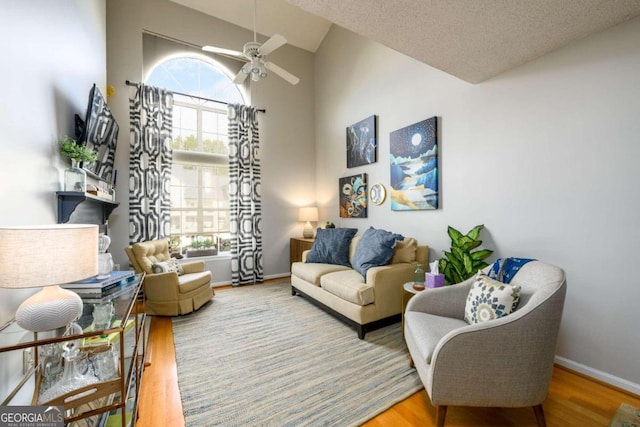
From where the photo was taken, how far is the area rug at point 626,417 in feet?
4.81

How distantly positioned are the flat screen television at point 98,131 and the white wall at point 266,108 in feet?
2.00

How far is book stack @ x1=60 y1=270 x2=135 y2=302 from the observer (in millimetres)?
1547

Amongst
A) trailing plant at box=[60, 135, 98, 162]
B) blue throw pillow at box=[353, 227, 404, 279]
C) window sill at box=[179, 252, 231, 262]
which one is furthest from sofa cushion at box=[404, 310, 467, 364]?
window sill at box=[179, 252, 231, 262]

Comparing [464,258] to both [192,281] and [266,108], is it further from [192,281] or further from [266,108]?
[266,108]

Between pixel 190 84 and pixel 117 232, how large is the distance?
8.30 feet

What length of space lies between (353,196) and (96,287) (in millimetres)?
3325

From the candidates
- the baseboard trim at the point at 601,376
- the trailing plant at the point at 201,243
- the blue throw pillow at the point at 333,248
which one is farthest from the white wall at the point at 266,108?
the baseboard trim at the point at 601,376

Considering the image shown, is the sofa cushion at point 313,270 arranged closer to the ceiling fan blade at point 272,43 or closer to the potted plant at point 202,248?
the potted plant at point 202,248

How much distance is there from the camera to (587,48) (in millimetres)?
1893

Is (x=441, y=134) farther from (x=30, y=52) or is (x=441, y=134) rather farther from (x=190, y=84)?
(x=190, y=84)

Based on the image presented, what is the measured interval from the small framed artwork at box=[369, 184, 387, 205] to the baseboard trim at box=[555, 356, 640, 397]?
2355 mm

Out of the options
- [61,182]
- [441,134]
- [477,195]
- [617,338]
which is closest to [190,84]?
[61,182]

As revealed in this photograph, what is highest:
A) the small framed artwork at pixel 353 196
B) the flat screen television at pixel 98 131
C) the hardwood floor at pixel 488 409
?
the flat screen television at pixel 98 131

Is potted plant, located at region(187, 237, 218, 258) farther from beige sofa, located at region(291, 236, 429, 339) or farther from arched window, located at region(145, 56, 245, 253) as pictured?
beige sofa, located at region(291, 236, 429, 339)
